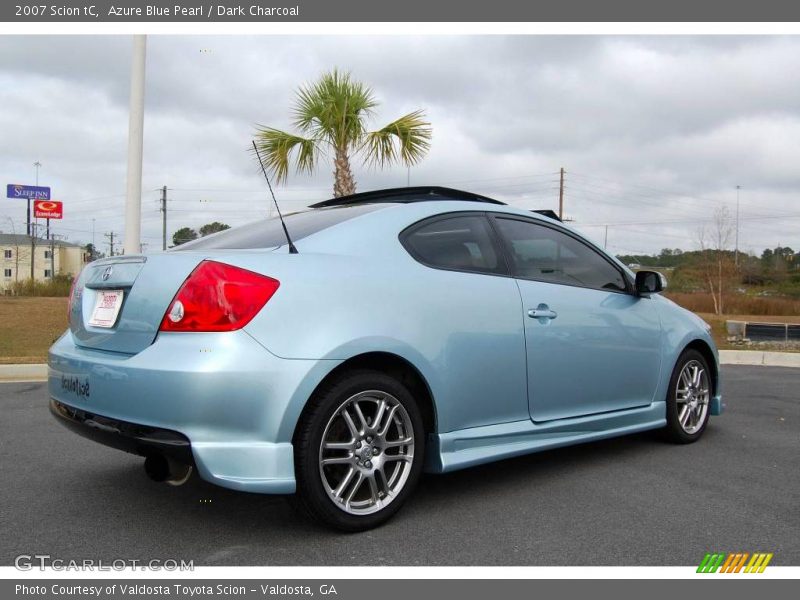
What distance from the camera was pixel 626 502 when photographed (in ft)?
11.7

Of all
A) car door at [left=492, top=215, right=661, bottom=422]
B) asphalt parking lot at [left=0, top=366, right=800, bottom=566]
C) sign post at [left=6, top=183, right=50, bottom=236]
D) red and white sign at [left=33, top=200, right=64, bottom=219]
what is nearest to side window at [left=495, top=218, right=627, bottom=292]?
car door at [left=492, top=215, right=661, bottom=422]

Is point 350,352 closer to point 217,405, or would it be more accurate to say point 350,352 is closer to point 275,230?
point 217,405

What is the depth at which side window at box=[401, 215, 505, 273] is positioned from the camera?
353cm

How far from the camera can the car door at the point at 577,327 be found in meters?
3.83

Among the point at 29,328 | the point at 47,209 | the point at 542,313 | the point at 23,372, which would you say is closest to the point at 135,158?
the point at 23,372

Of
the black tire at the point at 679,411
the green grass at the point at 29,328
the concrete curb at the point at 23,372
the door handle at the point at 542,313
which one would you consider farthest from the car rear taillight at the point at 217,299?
the green grass at the point at 29,328

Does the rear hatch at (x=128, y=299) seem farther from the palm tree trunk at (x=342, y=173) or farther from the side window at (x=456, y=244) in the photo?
the palm tree trunk at (x=342, y=173)

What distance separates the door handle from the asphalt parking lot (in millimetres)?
923

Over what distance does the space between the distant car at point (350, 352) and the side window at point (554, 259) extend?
0.01m

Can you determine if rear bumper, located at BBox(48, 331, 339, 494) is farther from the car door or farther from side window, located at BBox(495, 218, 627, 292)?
side window, located at BBox(495, 218, 627, 292)

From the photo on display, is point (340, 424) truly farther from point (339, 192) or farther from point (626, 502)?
point (339, 192)

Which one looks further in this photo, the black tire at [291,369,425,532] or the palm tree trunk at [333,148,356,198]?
the palm tree trunk at [333,148,356,198]

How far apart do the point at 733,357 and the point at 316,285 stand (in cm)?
1109

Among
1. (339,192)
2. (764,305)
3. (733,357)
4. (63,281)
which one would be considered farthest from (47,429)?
(764,305)
